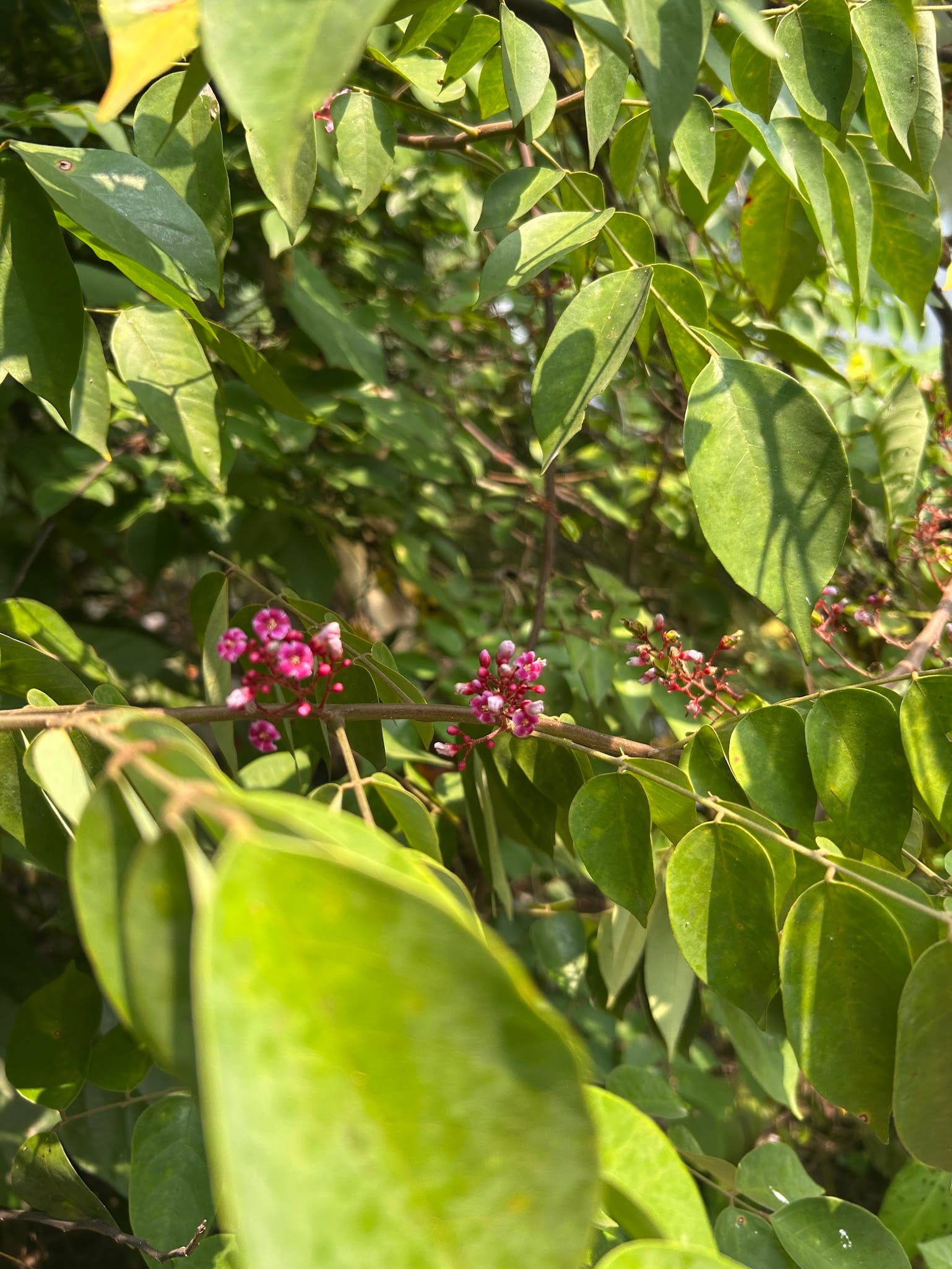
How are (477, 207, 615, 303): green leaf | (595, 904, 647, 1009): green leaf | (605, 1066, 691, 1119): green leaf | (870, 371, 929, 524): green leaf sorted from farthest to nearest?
(870, 371, 929, 524): green leaf < (605, 1066, 691, 1119): green leaf < (595, 904, 647, 1009): green leaf < (477, 207, 615, 303): green leaf

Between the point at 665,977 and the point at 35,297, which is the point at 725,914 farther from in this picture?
the point at 35,297

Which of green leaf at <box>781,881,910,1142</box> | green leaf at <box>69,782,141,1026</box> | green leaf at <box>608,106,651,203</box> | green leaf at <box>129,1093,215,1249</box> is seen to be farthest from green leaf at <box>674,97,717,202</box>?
green leaf at <box>129,1093,215,1249</box>

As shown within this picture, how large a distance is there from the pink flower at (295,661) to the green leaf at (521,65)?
404 mm

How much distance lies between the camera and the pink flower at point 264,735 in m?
0.78

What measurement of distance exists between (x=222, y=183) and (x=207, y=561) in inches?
56.6

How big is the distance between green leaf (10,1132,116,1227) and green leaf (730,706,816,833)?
0.57 metres

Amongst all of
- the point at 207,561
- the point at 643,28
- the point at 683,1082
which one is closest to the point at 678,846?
the point at 643,28

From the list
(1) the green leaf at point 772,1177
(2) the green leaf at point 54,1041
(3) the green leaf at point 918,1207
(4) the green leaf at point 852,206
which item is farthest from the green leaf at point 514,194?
(3) the green leaf at point 918,1207

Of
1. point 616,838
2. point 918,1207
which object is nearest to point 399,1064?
point 616,838

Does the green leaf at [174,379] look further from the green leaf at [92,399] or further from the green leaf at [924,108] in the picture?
the green leaf at [924,108]

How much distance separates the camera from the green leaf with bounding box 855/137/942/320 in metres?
1.03

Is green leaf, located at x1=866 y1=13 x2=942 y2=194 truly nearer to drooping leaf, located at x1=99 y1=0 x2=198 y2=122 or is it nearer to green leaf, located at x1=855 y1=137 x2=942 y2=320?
green leaf, located at x1=855 y1=137 x2=942 y2=320

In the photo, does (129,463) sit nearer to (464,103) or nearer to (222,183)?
(464,103)

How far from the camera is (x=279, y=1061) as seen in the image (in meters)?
0.28
